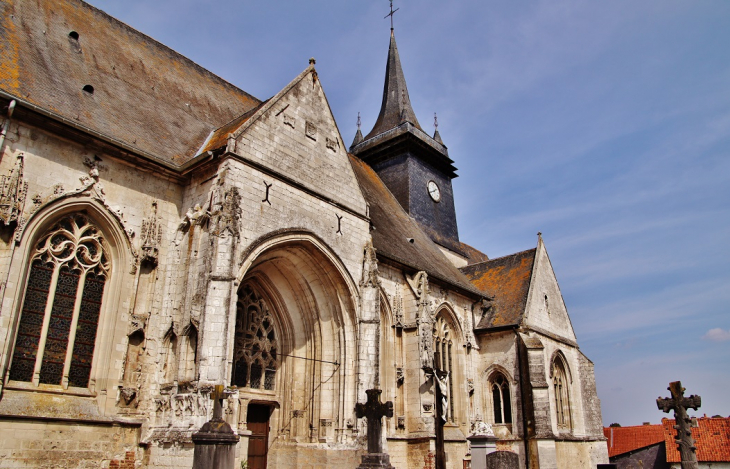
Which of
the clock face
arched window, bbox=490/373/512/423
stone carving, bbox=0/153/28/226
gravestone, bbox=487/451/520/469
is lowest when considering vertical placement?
gravestone, bbox=487/451/520/469

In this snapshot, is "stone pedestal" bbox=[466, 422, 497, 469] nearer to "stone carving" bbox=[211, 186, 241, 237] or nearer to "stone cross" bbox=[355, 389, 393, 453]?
"stone cross" bbox=[355, 389, 393, 453]

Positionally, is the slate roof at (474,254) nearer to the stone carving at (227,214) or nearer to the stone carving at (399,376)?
the stone carving at (399,376)

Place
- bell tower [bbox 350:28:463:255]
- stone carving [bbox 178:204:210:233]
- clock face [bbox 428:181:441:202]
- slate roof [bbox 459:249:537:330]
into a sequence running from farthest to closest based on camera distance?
1. clock face [bbox 428:181:441:202]
2. bell tower [bbox 350:28:463:255]
3. slate roof [bbox 459:249:537:330]
4. stone carving [bbox 178:204:210:233]

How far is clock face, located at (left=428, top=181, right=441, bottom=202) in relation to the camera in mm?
23655


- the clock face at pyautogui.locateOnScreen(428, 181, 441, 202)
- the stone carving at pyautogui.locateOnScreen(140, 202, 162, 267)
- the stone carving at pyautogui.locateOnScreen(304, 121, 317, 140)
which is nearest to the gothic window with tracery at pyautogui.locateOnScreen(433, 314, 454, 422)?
the clock face at pyautogui.locateOnScreen(428, 181, 441, 202)

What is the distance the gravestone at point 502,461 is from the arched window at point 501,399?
7.14 metres

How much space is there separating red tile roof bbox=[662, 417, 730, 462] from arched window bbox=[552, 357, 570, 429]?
10.9 metres

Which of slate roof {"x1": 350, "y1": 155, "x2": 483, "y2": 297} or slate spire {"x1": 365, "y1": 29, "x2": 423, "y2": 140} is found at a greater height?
slate spire {"x1": 365, "y1": 29, "x2": 423, "y2": 140}

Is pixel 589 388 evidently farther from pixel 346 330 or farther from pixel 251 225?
pixel 251 225

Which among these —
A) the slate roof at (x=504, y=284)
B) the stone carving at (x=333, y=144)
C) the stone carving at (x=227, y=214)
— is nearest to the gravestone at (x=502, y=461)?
the stone carving at (x=227, y=214)

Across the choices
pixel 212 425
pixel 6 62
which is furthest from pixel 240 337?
pixel 6 62

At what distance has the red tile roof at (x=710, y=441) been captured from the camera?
27.4 meters

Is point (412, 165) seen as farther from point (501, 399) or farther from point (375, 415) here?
point (375, 415)

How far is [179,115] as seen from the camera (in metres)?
12.8
